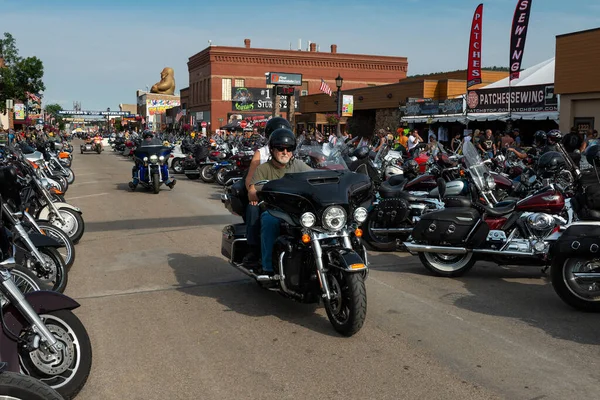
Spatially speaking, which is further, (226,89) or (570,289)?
(226,89)

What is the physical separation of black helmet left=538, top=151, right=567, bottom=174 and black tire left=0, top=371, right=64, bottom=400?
6231mm

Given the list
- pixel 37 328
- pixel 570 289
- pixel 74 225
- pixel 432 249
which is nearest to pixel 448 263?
pixel 432 249

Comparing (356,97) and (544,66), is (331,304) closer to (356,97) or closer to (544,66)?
(544,66)

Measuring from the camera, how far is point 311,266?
17.0 feet

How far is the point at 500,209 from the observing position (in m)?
7.09

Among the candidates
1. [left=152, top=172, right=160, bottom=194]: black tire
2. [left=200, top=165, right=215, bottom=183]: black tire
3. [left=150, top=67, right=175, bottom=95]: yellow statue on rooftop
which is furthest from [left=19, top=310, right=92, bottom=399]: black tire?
[left=150, top=67, right=175, bottom=95]: yellow statue on rooftop

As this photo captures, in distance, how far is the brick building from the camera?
6544 cm

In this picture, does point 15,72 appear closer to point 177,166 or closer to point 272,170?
point 177,166

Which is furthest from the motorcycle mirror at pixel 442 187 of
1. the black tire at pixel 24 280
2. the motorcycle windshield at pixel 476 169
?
the black tire at pixel 24 280

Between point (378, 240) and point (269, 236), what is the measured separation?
11.8 ft

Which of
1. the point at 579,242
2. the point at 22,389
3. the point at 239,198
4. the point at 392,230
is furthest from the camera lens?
the point at 392,230

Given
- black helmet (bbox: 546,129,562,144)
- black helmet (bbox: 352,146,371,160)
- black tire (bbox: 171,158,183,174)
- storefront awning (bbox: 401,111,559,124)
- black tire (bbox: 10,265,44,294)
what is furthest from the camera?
black tire (bbox: 171,158,183,174)

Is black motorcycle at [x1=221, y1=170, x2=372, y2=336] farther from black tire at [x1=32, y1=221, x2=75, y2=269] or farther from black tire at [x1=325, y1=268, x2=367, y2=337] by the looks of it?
black tire at [x1=32, y1=221, x2=75, y2=269]

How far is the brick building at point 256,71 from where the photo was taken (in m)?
65.4
